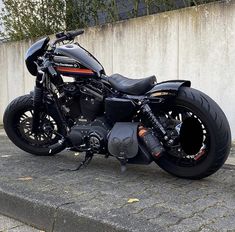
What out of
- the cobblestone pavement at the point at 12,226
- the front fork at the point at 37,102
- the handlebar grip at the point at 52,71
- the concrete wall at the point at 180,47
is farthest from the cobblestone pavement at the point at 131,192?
the concrete wall at the point at 180,47

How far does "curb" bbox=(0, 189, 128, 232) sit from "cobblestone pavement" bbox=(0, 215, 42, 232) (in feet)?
0.14

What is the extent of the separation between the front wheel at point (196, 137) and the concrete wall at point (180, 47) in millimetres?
2135

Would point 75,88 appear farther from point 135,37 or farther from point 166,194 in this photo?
point 135,37

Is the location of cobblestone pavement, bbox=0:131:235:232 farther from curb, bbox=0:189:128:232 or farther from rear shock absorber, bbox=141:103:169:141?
rear shock absorber, bbox=141:103:169:141

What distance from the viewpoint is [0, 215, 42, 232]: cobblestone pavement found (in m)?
3.42

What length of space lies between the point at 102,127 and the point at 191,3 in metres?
3.61

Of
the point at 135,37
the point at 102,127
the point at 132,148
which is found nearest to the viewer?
the point at 132,148

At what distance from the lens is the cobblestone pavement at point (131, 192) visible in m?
3.02

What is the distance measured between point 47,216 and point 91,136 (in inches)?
42.3

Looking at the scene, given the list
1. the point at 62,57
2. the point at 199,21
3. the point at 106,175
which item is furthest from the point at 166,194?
the point at 199,21

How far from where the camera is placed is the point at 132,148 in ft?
12.9

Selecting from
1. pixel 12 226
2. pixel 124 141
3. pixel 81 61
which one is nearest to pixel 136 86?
pixel 124 141

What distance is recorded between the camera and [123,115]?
4094 millimetres

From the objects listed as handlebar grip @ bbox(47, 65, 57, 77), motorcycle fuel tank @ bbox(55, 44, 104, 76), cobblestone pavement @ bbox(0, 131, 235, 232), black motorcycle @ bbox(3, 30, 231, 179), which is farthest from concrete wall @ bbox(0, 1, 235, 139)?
handlebar grip @ bbox(47, 65, 57, 77)
